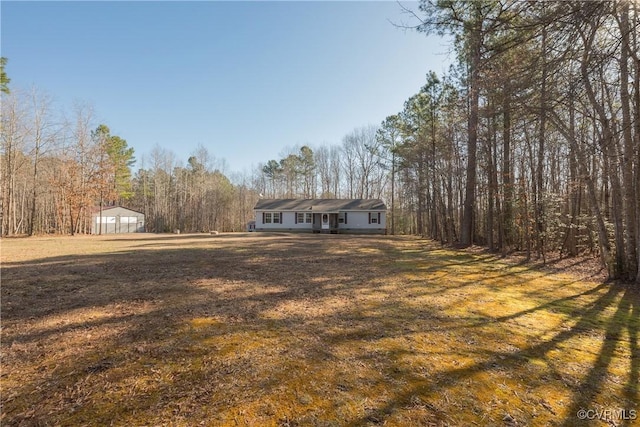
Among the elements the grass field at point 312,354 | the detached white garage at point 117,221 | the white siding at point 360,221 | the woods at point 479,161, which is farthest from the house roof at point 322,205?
the grass field at point 312,354

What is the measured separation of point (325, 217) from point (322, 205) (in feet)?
5.32

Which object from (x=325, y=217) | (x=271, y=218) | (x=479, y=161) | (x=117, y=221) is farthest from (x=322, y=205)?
(x=117, y=221)

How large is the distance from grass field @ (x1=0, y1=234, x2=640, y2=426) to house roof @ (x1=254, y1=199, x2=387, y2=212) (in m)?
24.0

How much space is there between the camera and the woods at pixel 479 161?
14.4ft

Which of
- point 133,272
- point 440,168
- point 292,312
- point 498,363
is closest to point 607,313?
point 498,363

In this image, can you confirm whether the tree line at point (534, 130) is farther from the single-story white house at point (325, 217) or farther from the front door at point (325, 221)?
the front door at point (325, 221)

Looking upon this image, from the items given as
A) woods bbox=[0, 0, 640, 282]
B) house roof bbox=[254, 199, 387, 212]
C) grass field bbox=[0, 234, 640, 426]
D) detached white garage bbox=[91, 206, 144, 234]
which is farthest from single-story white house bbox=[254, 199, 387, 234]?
grass field bbox=[0, 234, 640, 426]

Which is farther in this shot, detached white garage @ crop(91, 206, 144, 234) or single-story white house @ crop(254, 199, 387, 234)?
detached white garage @ crop(91, 206, 144, 234)

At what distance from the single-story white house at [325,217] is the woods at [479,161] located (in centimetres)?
447

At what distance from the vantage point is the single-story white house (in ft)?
98.7

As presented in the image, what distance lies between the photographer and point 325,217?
30.3 m

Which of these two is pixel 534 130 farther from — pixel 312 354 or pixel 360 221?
pixel 360 221

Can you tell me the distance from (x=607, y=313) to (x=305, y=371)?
549 cm

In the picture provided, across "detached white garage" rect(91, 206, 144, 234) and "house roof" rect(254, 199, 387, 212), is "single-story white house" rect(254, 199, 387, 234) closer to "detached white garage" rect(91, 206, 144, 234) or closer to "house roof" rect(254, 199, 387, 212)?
"house roof" rect(254, 199, 387, 212)
